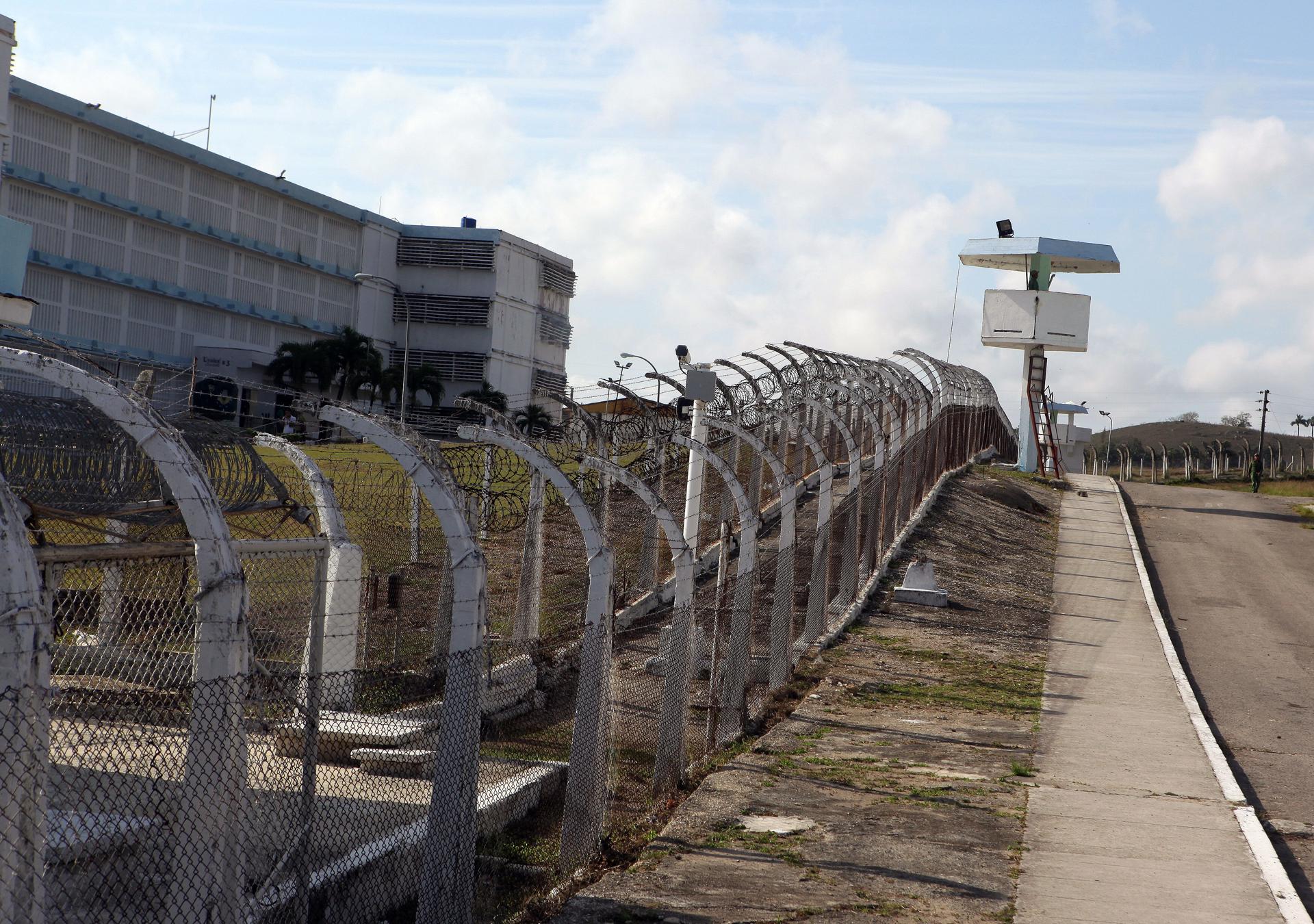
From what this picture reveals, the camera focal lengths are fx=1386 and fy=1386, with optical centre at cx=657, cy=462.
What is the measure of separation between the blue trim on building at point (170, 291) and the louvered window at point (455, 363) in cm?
541

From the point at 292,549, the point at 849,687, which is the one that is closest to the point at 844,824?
the point at 292,549

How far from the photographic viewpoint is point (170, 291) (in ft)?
174

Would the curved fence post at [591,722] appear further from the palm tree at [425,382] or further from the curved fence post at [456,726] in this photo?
the palm tree at [425,382]

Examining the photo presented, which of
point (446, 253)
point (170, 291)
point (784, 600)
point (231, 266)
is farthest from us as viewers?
point (446, 253)

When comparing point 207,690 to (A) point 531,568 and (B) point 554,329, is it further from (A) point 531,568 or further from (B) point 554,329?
(B) point 554,329

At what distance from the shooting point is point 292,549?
27.4 ft

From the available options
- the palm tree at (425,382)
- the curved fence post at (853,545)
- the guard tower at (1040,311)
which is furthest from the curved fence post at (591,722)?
the palm tree at (425,382)

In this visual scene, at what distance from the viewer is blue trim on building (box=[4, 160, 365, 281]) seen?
155 feet

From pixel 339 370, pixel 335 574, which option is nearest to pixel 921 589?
pixel 335 574

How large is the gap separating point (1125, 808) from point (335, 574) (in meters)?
5.78

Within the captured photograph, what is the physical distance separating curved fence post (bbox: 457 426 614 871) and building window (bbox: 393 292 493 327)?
60.2 m

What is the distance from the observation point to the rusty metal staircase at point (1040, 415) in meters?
34.2

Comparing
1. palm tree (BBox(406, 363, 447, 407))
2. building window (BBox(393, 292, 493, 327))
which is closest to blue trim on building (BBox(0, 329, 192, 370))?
palm tree (BBox(406, 363, 447, 407))

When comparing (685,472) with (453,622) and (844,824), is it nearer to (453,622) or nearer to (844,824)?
(844,824)
